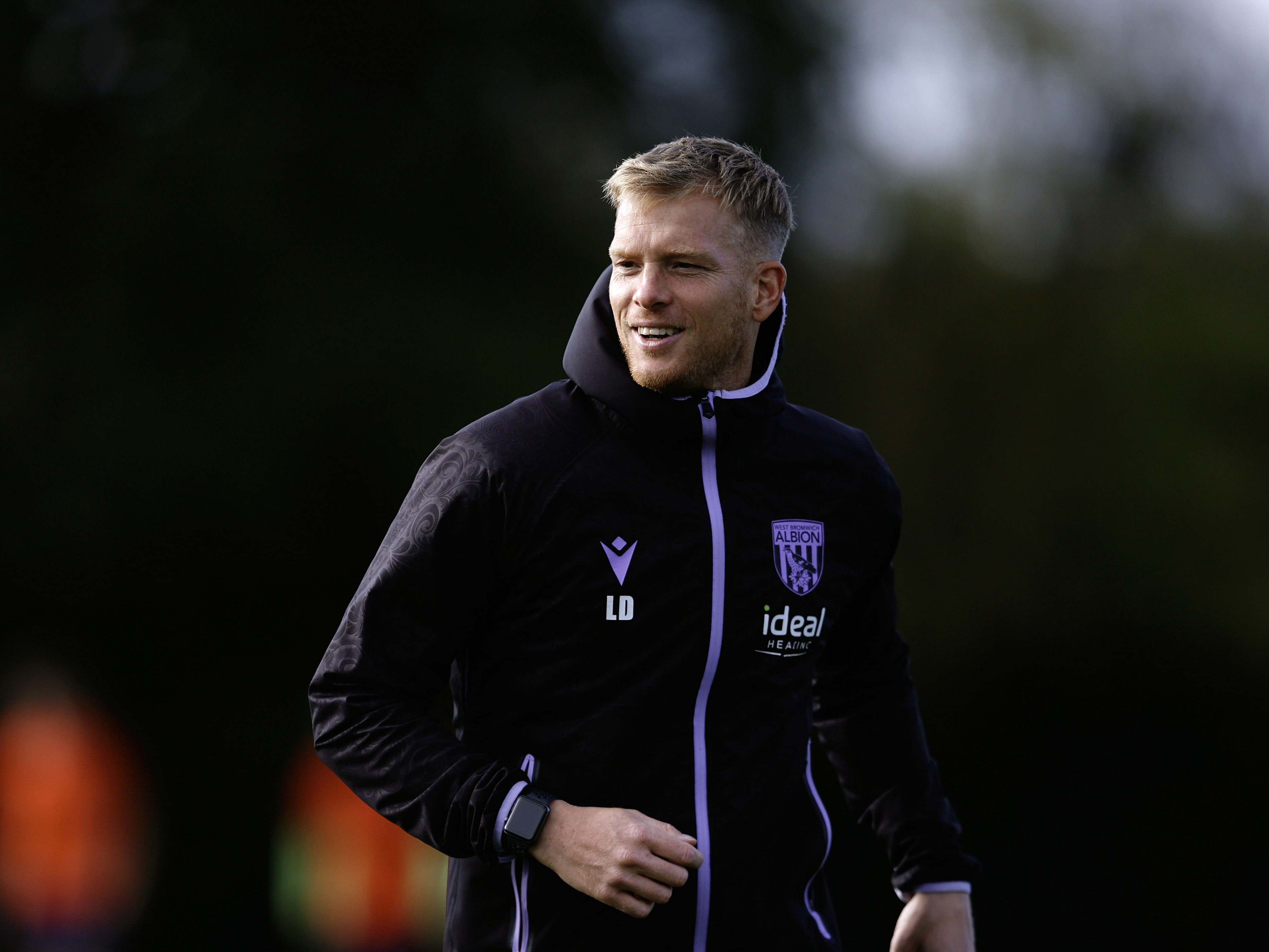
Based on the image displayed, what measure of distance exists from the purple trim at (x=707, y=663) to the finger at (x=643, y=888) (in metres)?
0.16

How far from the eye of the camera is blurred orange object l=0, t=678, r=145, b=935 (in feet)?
16.8

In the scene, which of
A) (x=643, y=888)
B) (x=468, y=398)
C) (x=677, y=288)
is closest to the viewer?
(x=643, y=888)

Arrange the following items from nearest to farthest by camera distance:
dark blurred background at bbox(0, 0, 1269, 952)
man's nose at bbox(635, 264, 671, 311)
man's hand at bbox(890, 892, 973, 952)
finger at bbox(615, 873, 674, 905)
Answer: finger at bbox(615, 873, 674, 905), man's nose at bbox(635, 264, 671, 311), man's hand at bbox(890, 892, 973, 952), dark blurred background at bbox(0, 0, 1269, 952)

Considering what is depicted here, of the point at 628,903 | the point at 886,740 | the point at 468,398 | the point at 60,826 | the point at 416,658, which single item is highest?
the point at 468,398

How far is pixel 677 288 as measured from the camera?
191 cm

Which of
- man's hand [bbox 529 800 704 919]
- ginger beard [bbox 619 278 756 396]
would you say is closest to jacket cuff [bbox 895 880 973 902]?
man's hand [bbox 529 800 704 919]

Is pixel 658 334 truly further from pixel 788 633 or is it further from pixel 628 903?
pixel 628 903

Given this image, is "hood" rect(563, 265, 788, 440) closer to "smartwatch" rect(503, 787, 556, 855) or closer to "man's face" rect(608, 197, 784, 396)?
"man's face" rect(608, 197, 784, 396)

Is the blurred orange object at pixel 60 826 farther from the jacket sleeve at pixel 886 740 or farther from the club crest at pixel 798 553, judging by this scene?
the club crest at pixel 798 553

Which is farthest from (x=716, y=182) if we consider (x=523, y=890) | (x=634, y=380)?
(x=523, y=890)

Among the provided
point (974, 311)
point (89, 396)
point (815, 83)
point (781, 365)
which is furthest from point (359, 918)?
point (974, 311)

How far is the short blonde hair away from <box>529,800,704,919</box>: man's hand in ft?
2.74

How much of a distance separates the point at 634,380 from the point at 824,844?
754 mm

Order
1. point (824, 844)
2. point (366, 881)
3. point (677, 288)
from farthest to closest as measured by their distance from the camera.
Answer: point (366, 881)
point (824, 844)
point (677, 288)
